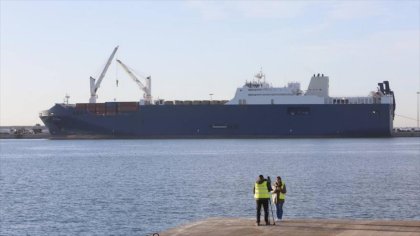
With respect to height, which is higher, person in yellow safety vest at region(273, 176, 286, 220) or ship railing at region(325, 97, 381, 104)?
ship railing at region(325, 97, 381, 104)

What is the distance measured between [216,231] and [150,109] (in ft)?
342

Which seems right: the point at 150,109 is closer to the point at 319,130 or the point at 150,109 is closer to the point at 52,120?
the point at 52,120

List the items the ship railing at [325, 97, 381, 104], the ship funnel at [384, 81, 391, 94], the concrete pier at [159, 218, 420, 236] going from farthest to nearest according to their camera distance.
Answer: the ship funnel at [384, 81, 391, 94] → the ship railing at [325, 97, 381, 104] → the concrete pier at [159, 218, 420, 236]

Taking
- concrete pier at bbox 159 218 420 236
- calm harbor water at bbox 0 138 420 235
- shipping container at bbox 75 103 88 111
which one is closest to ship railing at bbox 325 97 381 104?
shipping container at bbox 75 103 88 111

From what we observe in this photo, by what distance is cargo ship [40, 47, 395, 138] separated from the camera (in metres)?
118

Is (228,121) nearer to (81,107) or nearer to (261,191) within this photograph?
(81,107)

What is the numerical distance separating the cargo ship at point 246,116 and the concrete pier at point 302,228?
9820 centimetres

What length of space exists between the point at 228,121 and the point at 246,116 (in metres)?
3.17

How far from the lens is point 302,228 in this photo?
19.1 meters

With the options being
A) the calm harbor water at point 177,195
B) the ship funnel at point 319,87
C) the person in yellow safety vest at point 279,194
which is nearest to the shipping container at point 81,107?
the ship funnel at point 319,87

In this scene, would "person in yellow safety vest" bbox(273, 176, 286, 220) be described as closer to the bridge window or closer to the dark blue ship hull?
the dark blue ship hull

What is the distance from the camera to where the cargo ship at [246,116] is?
11794 centimetres

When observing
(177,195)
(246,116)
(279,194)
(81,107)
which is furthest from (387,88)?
(279,194)

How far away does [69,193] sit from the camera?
134 ft
